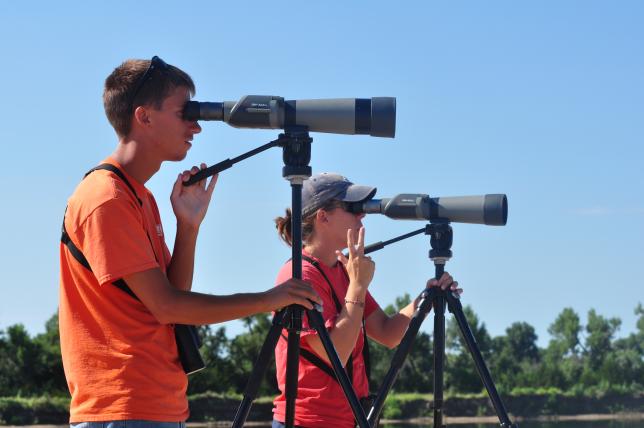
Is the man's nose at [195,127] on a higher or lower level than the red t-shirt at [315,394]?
higher

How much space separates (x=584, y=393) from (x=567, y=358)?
2.96m

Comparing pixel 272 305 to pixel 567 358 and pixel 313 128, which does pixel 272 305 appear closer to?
pixel 313 128

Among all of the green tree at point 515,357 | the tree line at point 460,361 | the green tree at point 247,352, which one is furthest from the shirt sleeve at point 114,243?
the green tree at point 515,357

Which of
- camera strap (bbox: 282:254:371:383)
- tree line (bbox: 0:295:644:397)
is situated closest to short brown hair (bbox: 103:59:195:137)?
camera strap (bbox: 282:254:371:383)

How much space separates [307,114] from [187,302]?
0.79 m

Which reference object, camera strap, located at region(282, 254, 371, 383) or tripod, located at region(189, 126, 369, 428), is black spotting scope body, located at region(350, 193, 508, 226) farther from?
tripod, located at region(189, 126, 369, 428)

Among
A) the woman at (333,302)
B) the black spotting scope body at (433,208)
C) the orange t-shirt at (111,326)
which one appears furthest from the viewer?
the black spotting scope body at (433,208)

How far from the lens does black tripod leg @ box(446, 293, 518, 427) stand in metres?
4.31

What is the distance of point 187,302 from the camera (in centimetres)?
313

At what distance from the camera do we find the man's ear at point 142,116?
3.35 metres

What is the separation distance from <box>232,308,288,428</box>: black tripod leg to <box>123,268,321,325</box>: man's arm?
0.30m

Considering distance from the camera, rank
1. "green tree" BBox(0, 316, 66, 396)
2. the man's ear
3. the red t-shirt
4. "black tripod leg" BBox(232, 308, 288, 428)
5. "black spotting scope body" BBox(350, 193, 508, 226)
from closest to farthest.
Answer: the man's ear → "black tripod leg" BBox(232, 308, 288, 428) → the red t-shirt → "black spotting scope body" BBox(350, 193, 508, 226) → "green tree" BBox(0, 316, 66, 396)

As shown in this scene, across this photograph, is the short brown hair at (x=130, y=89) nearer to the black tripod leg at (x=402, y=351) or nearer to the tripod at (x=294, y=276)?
the tripod at (x=294, y=276)

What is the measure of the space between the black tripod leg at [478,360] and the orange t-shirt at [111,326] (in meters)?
1.57
